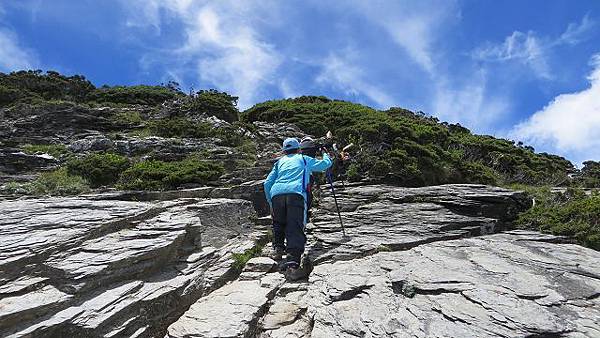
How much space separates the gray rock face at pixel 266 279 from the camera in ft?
17.1

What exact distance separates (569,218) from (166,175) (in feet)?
35.4

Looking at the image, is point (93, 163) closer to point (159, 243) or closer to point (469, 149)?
point (159, 243)

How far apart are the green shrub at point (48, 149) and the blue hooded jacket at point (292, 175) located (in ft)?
38.8

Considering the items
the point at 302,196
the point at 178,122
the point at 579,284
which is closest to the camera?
the point at 579,284

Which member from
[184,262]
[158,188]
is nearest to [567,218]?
[184,262]

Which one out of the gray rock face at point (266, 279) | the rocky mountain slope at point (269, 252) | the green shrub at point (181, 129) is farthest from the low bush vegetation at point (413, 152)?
the green shrub at point (181, 129)

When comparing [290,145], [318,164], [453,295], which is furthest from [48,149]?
[453,295]

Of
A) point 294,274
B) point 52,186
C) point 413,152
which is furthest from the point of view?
point 413,152

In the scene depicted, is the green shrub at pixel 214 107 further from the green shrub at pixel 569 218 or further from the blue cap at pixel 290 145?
the green shrub at pixel 569 218

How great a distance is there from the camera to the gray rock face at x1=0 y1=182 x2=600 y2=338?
521cm

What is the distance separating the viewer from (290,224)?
7.82 metres

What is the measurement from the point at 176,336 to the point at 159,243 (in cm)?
209

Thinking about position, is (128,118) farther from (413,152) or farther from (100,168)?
(413,152)

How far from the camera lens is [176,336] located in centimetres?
550
